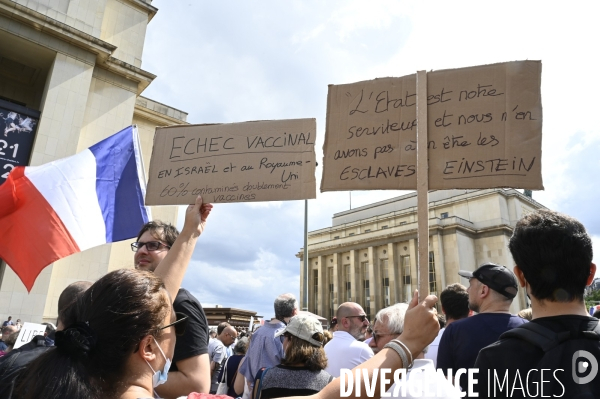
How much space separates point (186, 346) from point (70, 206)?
3.82 meters

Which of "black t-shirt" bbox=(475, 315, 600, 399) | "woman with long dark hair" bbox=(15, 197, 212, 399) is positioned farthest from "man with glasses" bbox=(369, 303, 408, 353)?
"woman with long dark hair" bbox=(15, 197, 212, 399)

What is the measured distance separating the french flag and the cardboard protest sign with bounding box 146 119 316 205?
2113mm

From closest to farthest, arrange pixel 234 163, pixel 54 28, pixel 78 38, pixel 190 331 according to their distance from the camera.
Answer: pixel 190 331, pixel 234 163, pixel 54 28, pixel 78 38

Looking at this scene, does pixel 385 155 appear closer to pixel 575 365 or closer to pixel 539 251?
pixel 539 251

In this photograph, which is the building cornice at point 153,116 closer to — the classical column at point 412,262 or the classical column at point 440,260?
the classical column at point 412,262

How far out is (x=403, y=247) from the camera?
4569cm

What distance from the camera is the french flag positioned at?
16.1ft

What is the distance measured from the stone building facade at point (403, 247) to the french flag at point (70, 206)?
119 feet

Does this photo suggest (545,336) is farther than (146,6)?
No

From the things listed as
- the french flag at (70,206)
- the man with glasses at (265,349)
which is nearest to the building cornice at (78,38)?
the french flag at (70,206)

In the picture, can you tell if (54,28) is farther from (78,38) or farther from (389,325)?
(389,325)

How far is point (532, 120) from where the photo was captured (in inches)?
86.1

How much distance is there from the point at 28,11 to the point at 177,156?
1415 cm

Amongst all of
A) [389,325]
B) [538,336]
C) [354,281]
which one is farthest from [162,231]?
[354,281]
